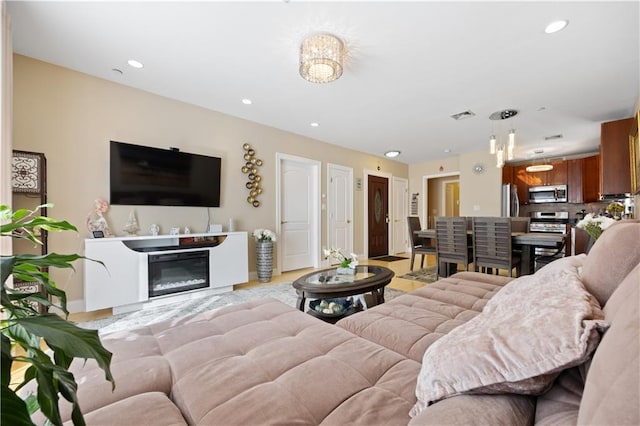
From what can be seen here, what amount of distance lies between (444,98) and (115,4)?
3351 millimetres

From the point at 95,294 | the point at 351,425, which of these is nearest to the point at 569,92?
the point at 351,425

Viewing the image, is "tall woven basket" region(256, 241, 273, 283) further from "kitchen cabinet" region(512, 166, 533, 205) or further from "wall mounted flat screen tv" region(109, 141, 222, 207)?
"kitchen cabinet" region(512, 166, 533, 205)

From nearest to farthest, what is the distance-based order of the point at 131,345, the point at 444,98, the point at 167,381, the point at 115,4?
the point at 167,381 < the point at 131,345 < the point at 115,4 < the point at 444,98

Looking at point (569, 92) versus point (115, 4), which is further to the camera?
point (569, 92)

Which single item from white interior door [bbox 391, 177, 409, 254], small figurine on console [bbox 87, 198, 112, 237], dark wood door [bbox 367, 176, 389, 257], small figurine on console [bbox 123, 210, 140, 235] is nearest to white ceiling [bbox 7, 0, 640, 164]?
small figurine on console [bbox 87, 198, 112, 237]

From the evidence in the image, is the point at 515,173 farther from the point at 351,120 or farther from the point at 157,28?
the point at 157,28

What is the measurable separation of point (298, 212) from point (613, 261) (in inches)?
172

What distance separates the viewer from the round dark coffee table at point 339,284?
207 cm

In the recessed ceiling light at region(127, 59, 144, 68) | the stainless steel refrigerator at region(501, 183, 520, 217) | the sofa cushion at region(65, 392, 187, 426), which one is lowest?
the sofa cushion at region(65, 392, 187, 426)

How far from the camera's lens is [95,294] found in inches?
103

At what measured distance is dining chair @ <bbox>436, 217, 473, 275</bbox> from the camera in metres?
3.68

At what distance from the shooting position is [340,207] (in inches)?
223

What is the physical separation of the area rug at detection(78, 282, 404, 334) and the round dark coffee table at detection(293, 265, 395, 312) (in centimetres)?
75

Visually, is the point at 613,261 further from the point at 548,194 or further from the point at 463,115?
the point at 548,194
